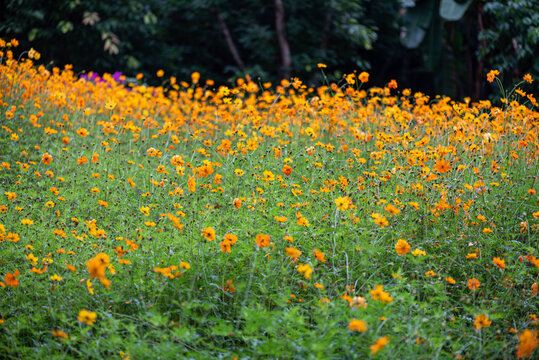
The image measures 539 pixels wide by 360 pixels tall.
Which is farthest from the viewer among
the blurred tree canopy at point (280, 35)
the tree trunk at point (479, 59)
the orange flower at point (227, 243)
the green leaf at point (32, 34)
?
the green leaf at point (32, 34)

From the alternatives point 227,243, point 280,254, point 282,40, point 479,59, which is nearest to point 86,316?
point 227,243

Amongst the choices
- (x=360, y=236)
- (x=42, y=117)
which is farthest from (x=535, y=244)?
(x=42, y=117)

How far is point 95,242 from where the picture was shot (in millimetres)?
3088

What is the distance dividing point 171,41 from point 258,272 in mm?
10462

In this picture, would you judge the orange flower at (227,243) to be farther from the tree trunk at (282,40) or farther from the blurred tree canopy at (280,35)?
the tree trunk at (282,40)

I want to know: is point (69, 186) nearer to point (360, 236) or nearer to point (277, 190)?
point (277, 190)

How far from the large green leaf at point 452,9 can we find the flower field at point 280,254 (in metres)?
3.78

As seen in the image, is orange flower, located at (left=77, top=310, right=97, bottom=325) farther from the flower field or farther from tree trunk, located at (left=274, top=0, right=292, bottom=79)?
tree trunk, located at (left=274, top=0, right=292, bottom=79)

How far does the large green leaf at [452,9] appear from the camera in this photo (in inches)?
317

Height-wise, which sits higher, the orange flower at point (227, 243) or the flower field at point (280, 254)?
the orange flower at point (227, 243)

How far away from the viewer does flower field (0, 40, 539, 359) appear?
7.21 ft

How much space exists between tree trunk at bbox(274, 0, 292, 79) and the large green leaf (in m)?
3.30

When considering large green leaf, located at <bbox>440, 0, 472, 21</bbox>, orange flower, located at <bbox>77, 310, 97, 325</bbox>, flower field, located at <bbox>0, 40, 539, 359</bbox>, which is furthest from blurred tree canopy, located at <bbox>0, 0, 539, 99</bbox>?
orange flower, located at <bbox>77, 310, 97, 325</bbox>

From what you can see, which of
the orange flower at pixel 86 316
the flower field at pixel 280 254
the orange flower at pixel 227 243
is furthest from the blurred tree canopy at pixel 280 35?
the orange flower at pixel 86 316
